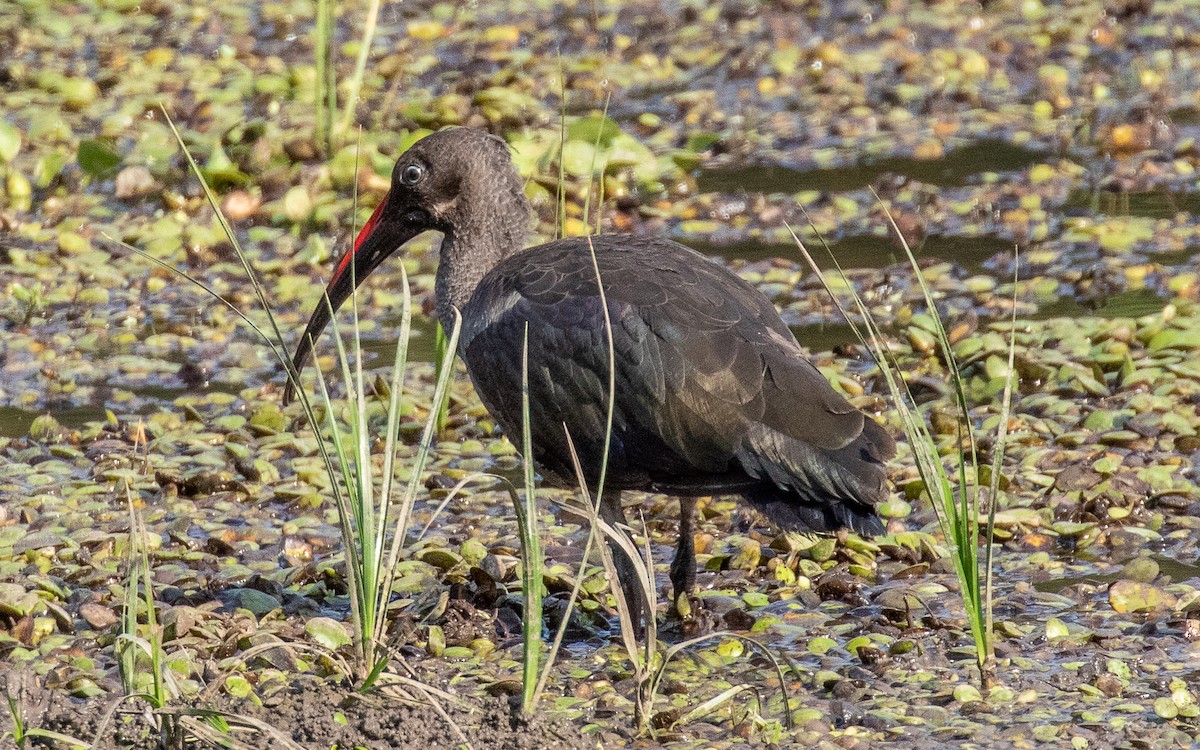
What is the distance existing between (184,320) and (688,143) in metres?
2.67

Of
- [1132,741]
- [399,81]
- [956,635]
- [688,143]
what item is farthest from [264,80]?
[1132,741]

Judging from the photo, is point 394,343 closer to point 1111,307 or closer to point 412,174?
point 412,174

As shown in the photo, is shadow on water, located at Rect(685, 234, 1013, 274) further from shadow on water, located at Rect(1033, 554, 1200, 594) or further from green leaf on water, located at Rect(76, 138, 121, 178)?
green leaf on water, located at Rect(76, 138, 121, 178)

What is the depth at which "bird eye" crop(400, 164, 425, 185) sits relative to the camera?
16.0ft

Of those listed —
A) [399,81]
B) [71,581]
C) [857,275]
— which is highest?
[399,81]

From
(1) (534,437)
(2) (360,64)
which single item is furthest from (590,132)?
(1) (534,437)

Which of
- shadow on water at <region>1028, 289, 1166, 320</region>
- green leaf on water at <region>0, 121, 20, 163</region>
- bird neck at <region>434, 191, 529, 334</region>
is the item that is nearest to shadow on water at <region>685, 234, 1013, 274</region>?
shadow on water at <region>1028, 289, 1166, 320</region>

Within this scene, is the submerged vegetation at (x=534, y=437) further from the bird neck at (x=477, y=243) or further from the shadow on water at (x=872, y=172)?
the bird neck at (x=477, y=243)

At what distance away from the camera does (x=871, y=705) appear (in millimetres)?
3729

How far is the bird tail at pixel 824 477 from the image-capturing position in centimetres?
375

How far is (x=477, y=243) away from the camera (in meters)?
4.88

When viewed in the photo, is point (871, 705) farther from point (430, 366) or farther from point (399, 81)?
point (399, 81)

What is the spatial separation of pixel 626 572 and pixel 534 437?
43 cm

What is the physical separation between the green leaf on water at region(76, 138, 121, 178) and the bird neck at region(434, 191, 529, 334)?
10.9 ft
